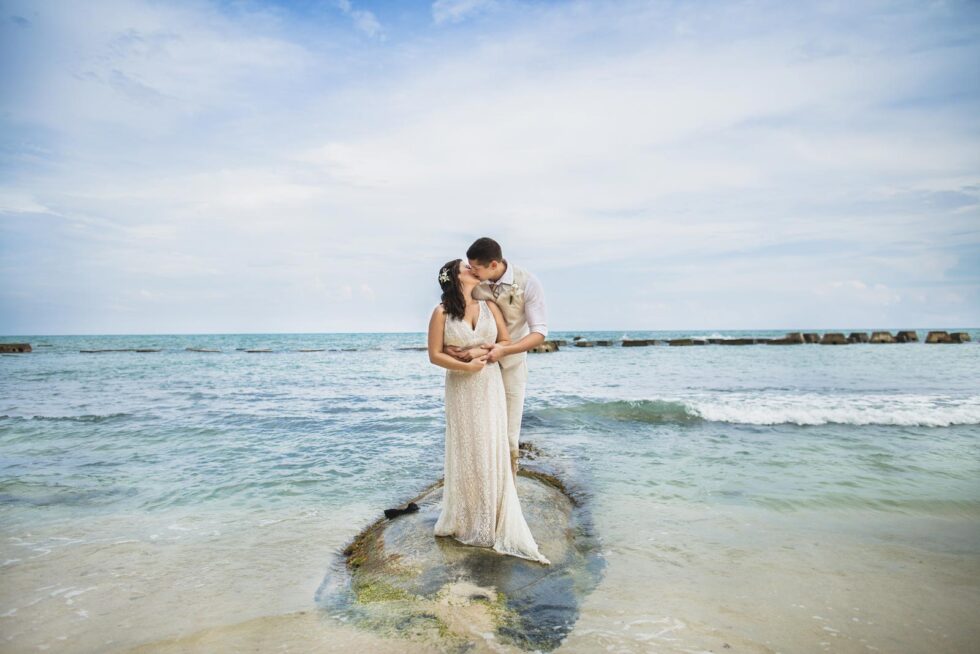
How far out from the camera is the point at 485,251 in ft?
14.1

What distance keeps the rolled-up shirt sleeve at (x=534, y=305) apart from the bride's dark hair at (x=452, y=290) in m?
0.62

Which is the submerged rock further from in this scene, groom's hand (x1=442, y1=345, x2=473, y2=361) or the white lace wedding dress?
groom's hand (x1=442, y1=345, x2=473, y2=361)

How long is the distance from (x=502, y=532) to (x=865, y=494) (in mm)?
5274

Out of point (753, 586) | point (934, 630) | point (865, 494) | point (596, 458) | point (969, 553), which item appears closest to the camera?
point (934, 630)

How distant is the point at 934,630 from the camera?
145 inches

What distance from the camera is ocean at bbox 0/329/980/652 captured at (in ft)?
12.5

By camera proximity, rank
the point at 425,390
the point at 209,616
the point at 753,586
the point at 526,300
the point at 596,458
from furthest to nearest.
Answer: the point at 425,390
the point at 596,458
the point at 526,300
the point at 753,586
the point at 209,616

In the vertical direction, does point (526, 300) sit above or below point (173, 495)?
above

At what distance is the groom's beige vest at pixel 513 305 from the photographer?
4574mm

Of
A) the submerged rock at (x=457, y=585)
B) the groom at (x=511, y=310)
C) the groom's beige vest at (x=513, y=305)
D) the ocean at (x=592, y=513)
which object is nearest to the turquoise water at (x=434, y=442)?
the ocean at (x=592, y=513)

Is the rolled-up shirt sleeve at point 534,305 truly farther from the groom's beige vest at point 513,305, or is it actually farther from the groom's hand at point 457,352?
the groom's hand at point 457,352

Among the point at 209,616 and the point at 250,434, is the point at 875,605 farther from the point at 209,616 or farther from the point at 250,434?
the point at 250,434

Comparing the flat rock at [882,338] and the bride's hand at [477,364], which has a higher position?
the bride's hand at [477,364]

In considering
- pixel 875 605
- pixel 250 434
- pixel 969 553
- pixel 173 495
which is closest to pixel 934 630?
pixel 875 605
